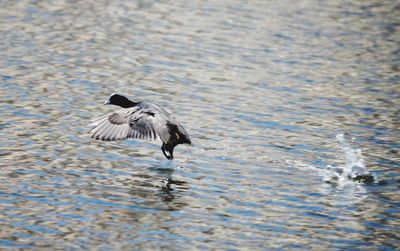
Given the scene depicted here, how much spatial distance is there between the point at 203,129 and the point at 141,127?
134 inches

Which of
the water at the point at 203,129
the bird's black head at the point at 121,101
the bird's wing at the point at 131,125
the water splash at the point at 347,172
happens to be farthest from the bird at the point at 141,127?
the water splash at the point at 347,172

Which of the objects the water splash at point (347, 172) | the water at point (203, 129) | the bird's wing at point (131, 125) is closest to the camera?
the water at point (203, 129)

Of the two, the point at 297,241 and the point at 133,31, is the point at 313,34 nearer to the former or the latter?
the point at 133,31

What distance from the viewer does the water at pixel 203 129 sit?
32.9 ft

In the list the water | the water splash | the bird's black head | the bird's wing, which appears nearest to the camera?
the water

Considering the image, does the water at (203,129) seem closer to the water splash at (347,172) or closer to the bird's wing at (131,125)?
the water splash at (347,172)

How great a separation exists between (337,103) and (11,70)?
23.7ft

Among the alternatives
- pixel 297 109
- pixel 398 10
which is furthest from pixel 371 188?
pixel 398 10

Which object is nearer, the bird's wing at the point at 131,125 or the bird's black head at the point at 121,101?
the bird's wing at the point at 131,125

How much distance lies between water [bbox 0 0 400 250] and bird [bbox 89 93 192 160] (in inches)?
22.4

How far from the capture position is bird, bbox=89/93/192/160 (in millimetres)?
11273

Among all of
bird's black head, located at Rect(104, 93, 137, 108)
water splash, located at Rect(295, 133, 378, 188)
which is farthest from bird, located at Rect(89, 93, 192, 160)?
water splash, located at Rect(295, 133, 378, 188)

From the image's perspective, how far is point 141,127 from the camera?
1160 centimetres

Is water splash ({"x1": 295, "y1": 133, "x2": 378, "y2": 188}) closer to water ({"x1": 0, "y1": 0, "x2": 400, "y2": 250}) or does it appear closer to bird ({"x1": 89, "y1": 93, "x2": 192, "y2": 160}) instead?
water ({"x1": 0, "y1": 0, "x2": 400, "y2": 250})
